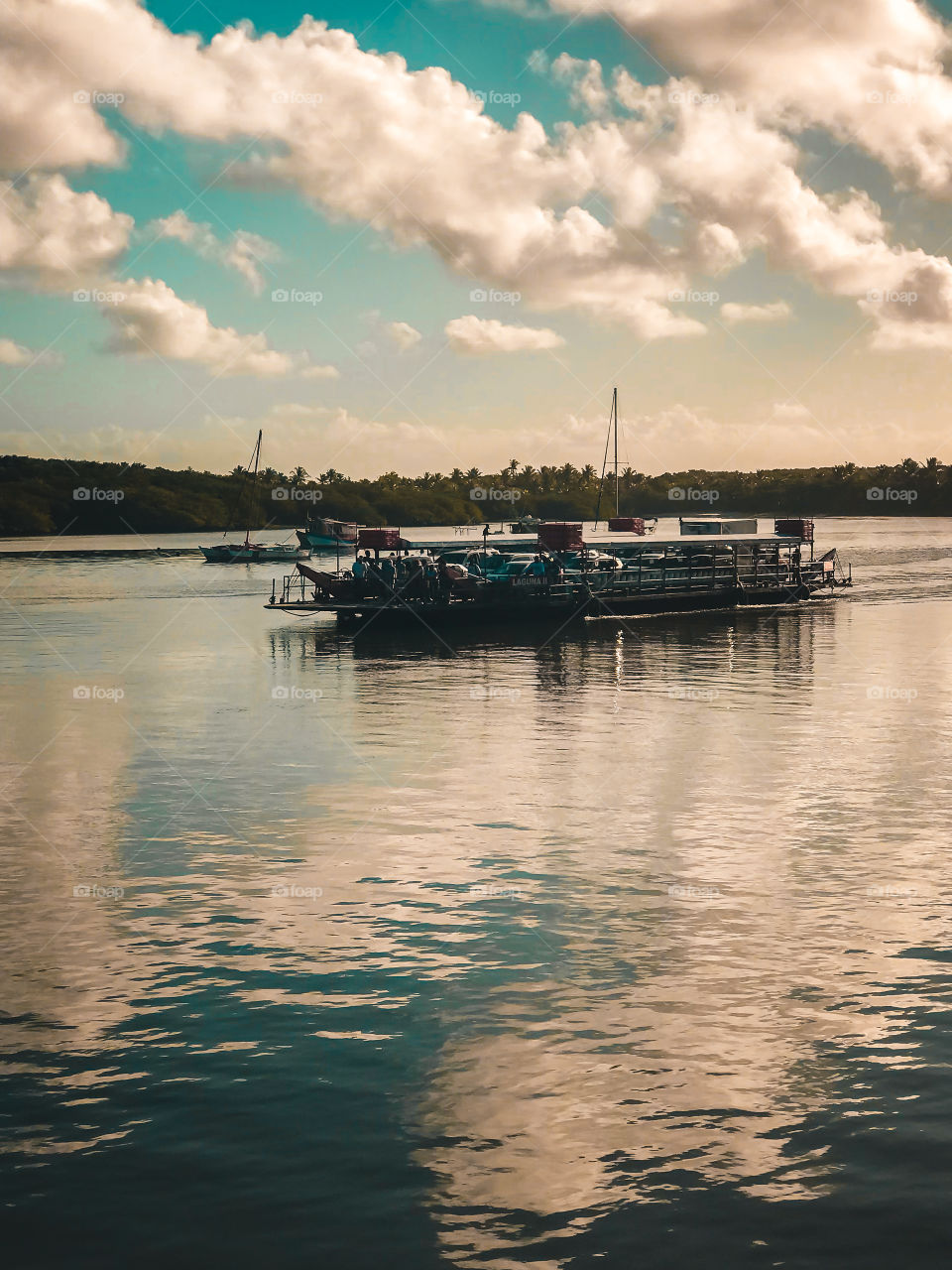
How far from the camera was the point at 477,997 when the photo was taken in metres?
16.6

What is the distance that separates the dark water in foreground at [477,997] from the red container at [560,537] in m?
43.8

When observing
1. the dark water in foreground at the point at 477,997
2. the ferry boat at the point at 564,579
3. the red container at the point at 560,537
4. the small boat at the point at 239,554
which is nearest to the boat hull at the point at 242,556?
the small boat at the point at 239,554

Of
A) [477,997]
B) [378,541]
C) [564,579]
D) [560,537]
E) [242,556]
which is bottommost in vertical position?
[477,997]

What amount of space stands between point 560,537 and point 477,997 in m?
67.4

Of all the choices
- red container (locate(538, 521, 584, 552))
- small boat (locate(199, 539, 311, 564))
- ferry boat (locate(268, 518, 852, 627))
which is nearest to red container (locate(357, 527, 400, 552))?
ferry boat (locate(268, 518, 852, 627))

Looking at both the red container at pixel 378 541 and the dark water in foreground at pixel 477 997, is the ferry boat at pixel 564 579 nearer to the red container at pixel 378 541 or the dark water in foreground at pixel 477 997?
the red container at pixel 378 541

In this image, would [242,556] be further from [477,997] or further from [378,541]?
[477,997]

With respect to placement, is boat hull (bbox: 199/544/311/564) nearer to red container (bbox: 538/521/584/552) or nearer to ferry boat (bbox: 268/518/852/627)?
ferry boat (bbox: 268/518/852/627)

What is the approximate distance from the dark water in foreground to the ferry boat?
1472 inches

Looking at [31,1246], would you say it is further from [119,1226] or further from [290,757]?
[290,757]

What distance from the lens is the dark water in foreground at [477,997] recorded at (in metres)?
11.6

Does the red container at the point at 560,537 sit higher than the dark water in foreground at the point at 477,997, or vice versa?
the red container at the point at 560,537

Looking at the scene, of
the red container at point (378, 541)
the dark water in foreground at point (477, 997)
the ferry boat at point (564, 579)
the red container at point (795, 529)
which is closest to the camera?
the dark water in foreground at point (477, 997)

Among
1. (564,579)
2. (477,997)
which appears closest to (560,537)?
(564,579)
